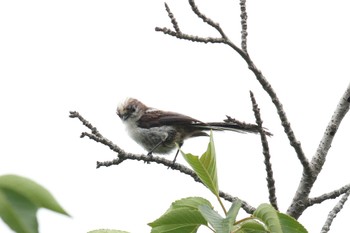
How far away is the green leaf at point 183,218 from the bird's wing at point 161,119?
19.5 feet

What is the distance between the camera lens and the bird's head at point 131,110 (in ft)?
28.0

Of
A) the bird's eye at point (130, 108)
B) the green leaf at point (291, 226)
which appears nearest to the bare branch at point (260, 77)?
the green leaf at point (291, 226)

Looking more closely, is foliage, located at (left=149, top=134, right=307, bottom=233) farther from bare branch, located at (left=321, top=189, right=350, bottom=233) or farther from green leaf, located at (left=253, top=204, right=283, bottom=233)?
bare branch, located at (left=321, top=189, right=350, bottom=233)

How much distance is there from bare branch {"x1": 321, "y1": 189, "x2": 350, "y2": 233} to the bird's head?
534 cm

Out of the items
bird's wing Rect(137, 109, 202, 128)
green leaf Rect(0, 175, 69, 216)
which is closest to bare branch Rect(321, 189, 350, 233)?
green leaf Rect(0, 175, 69, 216)

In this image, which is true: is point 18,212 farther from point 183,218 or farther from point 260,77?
point 260,77

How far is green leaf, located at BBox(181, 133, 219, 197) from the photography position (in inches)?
64.4

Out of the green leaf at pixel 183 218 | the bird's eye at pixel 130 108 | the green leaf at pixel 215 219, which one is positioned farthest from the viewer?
the bird's eye at pixel 130 108

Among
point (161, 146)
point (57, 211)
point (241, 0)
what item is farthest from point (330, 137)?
point (161, 146)

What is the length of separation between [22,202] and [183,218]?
3.07ft

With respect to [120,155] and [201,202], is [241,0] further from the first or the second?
[201,202]

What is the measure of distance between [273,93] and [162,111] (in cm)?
502

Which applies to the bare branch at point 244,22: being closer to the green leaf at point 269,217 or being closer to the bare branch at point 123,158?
the bare branch at point 123,158

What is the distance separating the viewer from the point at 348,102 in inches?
132
